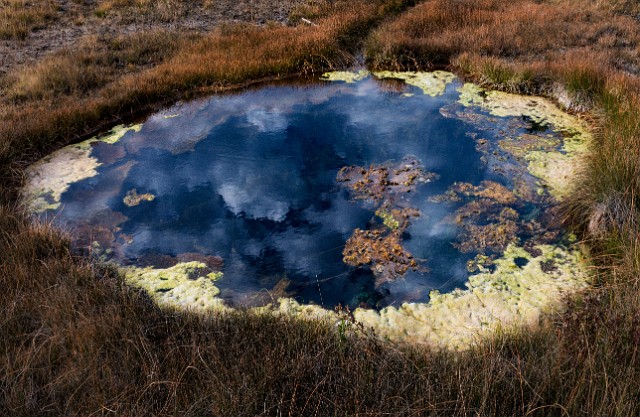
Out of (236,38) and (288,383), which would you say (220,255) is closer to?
(288,383)

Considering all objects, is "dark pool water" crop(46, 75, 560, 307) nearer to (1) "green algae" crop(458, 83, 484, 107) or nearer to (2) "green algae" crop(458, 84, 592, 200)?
(1) "green algae" crop(458, 83, 484, 107)

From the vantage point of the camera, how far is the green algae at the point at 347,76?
Result: 8.81 meters

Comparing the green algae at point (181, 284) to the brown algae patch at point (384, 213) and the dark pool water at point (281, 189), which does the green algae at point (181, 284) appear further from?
the brown algae patch at point (384, 213)

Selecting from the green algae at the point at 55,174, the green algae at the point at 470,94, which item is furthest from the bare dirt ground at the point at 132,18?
the green algae at the point at 470,94

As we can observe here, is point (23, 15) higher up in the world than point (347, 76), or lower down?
higher up

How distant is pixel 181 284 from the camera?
4.62 m

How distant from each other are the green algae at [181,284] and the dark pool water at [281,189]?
0.48 feet

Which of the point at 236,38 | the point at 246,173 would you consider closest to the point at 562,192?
the point at 246,173

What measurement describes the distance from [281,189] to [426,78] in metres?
4.08

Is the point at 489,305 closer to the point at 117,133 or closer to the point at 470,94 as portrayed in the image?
the point at 470,94

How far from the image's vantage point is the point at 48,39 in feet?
34.7

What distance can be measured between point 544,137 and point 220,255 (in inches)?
174

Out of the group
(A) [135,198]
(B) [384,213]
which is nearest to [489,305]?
(B) [384,213]

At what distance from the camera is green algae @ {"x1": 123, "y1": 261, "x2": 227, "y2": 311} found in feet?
14.4
